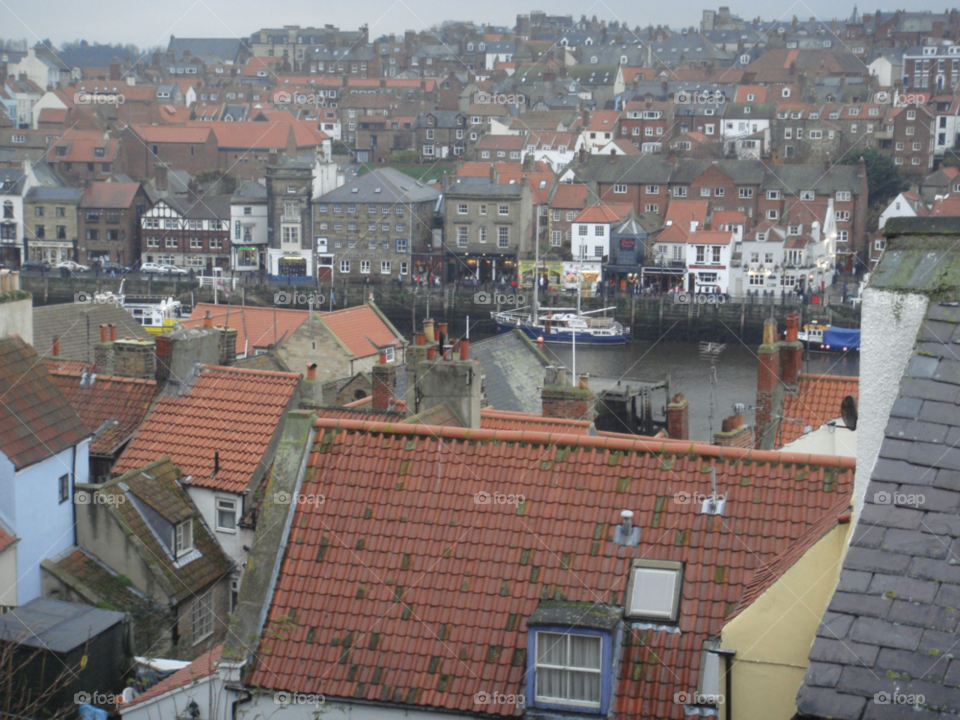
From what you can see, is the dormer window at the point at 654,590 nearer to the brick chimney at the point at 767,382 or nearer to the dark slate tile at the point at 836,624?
the dark slate tile at the point at 836,624

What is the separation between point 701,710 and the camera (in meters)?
5.27

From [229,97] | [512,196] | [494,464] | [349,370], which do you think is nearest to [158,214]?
[512,196]

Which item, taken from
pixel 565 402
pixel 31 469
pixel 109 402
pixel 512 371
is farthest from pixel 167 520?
pixel 512 371

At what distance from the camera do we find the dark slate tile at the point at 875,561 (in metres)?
3.25

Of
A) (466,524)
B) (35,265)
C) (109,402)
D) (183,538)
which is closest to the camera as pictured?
(466,524)

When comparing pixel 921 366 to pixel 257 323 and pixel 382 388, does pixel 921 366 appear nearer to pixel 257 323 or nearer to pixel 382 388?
pixel 382 388

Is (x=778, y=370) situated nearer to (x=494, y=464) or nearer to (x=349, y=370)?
(x=494, y=464)

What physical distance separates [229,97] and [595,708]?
379 feet

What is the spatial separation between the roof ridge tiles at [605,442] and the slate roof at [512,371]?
13.5m

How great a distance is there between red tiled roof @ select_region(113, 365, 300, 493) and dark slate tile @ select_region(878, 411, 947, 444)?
9.46 metres

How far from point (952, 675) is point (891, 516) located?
451 mm

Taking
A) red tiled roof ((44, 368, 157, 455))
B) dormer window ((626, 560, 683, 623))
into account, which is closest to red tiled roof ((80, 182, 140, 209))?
red tiled roof ((44, 368, 157, 455))

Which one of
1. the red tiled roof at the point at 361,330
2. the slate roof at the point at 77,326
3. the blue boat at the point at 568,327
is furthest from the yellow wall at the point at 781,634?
the blue boat at the point at 568,327

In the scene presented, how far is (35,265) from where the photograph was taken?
67.2m
